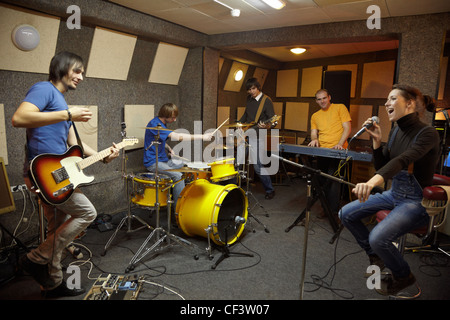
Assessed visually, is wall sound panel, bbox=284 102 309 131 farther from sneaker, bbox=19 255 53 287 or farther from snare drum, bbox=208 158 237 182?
sneaker, bbox=19 255 53 287

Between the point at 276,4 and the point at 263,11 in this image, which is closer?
the point at 276,4

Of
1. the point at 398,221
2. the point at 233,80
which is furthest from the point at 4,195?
the point at 233,80

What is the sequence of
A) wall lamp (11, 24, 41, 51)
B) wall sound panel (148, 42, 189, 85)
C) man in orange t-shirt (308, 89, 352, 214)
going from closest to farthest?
wall lamp (11, 24, 41, 51)
man in orange t-shirt (308, 89, 352, 214)
wall sound panel (148, 42, 189, 85)

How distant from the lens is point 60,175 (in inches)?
86.4

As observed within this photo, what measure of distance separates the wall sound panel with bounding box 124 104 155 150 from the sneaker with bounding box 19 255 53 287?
219cm

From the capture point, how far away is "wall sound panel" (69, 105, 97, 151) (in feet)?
12.4

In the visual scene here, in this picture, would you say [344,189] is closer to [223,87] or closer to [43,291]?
[223,87]

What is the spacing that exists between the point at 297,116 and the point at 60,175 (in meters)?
6.08

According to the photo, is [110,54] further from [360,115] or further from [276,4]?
[360,115]

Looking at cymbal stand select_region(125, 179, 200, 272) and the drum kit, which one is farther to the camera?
the drum kit

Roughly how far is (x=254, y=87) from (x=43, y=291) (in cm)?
374

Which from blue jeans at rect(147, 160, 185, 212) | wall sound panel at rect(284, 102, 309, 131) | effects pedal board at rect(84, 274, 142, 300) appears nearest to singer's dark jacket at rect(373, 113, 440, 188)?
effects pedal board at rect(84, 274, 142, 300)

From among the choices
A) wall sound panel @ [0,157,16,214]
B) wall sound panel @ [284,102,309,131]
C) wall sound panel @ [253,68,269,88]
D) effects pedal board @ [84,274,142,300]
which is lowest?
effects pedal board @ [84,274,142,300]
